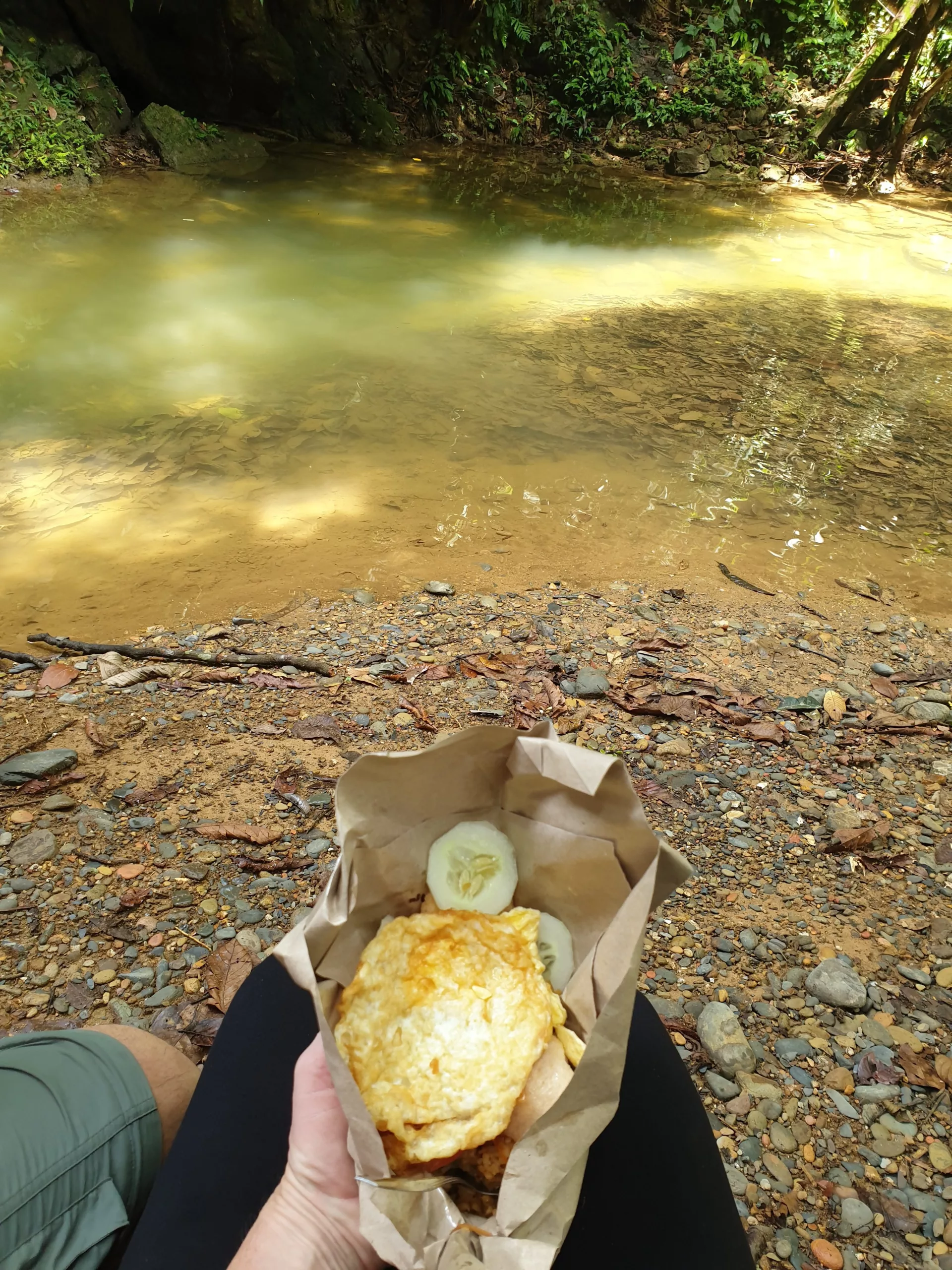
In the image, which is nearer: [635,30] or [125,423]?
[125,423]

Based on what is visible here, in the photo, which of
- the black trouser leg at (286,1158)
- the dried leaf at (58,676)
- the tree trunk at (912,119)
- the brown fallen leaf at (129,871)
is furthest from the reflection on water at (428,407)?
the tree trunk at (912,119)

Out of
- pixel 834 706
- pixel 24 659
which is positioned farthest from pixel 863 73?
pixel 24 659

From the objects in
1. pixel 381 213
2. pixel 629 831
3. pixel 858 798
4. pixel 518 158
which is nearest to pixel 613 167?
pixel 518 158

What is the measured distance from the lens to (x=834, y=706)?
299 cm

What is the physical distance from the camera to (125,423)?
4926 mm

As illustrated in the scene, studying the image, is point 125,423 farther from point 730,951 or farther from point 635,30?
point 635,30

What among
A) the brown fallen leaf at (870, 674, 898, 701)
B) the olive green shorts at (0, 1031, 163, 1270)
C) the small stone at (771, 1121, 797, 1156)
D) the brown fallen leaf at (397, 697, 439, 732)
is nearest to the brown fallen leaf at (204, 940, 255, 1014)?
the olive green shorts at (0, 1031, 163, 1270)

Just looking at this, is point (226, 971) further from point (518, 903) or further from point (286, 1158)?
point (518, 903)

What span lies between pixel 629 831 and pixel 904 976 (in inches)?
55.9

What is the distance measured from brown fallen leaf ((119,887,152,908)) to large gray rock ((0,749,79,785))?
54 centimetres

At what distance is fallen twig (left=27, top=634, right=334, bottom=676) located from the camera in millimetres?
3045

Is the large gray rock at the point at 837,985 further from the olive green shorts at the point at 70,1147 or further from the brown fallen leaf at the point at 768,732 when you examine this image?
the olive green shorts at the point at 70,1147

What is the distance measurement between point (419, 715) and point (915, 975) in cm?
155

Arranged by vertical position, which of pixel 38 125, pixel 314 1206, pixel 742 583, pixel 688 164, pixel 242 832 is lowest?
pixel 742 583
